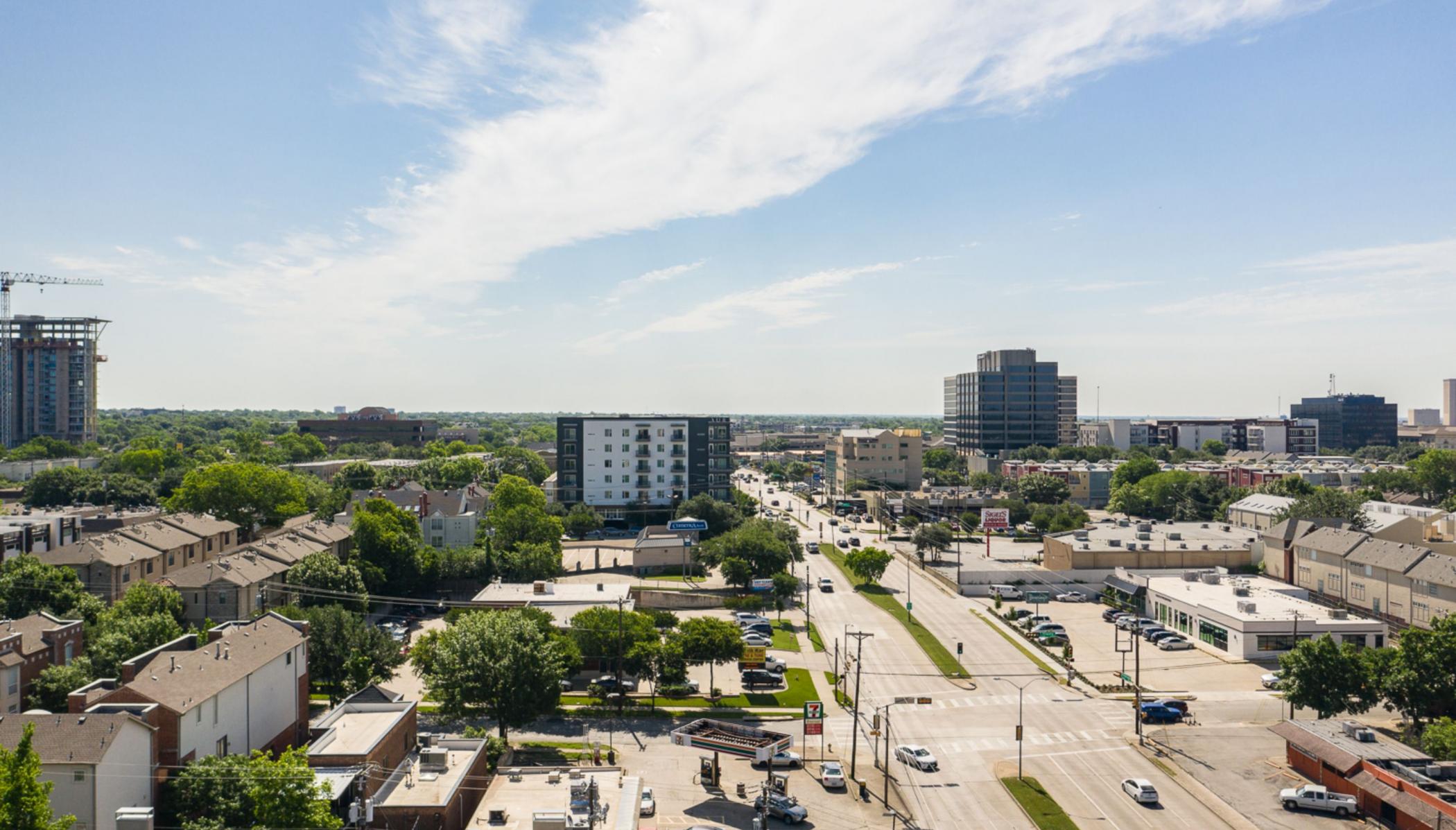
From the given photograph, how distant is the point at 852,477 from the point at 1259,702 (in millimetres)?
96998

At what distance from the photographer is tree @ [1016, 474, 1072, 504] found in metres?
128

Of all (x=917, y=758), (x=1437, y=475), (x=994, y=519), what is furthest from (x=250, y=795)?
(x=1437, y=475)

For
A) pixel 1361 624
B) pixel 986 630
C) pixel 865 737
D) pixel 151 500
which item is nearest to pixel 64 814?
pixel 865 737

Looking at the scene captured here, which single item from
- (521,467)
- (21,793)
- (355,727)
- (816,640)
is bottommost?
(816,640)

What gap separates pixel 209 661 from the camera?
3597cm

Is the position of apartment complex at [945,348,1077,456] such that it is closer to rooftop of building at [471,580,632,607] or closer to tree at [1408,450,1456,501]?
tree at [1408,450,1456,501]

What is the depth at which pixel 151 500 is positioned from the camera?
108 m

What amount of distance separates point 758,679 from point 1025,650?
2017 centimetres

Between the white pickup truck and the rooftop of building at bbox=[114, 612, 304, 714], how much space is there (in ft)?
142

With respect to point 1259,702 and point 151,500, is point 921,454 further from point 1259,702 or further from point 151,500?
point 151,500

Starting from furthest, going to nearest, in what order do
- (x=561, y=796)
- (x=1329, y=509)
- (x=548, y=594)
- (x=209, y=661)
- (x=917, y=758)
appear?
(x=1329, y=509) → (x=548, y=594) → (x=917, y=758) → (x=209, y=661) → (x=561, y=796)

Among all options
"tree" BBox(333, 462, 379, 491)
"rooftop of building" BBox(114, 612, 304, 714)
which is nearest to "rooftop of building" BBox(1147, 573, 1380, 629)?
"rooftop of building" BBox(114, 612, 304, 714)

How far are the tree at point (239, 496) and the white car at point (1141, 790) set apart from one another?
77189 mm

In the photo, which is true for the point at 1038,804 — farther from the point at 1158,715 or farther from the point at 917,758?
the point at 1158,715
